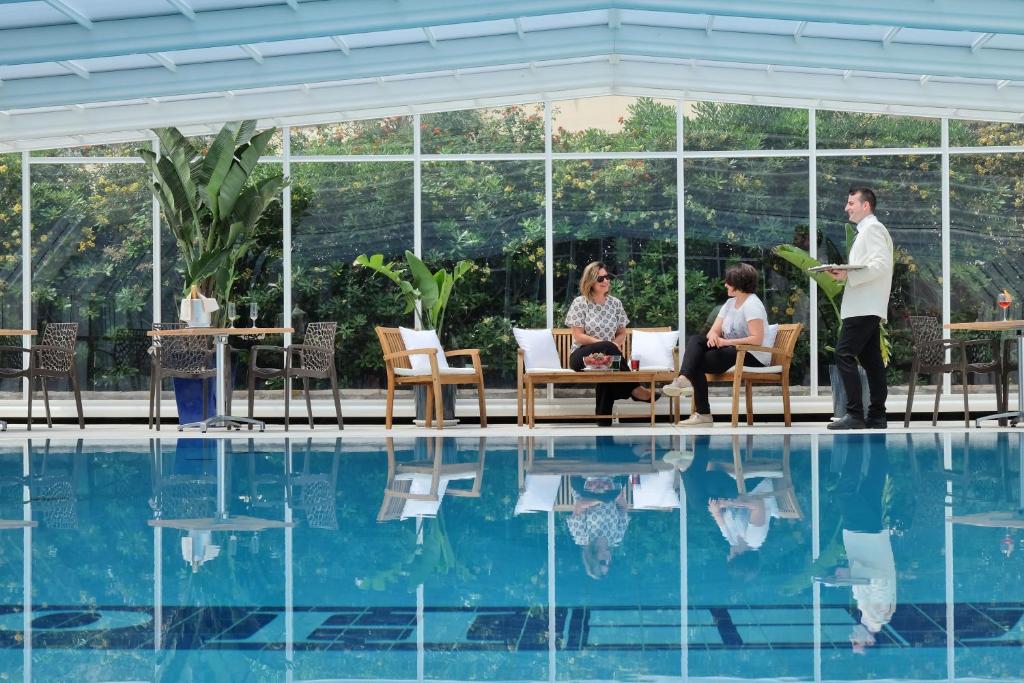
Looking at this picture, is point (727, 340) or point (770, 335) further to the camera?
point (770, 335)

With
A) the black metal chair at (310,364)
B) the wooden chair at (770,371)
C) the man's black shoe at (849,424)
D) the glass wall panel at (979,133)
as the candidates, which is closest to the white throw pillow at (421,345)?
the black metal chair at (310,364)

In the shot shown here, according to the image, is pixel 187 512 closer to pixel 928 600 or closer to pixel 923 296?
pixel 928 600

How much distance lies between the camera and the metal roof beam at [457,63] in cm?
925

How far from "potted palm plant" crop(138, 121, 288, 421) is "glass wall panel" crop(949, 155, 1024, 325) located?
6.38 meters

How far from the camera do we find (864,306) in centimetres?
771

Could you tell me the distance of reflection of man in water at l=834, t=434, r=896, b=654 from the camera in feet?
7.41

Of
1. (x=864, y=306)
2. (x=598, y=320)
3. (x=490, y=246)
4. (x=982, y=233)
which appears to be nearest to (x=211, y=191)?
(x=490, y=246)

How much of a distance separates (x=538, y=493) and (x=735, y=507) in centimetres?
75

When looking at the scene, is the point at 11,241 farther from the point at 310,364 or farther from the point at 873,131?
the point at 873,131

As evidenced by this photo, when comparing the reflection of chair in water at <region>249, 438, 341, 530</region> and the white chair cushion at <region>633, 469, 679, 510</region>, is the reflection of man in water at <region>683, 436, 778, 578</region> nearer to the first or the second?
the white chair cushion at <region>633, 469, 679, 510</region>

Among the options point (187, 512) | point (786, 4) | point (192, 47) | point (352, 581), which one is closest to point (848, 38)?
point (786, 4)

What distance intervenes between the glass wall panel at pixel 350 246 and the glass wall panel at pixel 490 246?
13.2 inches

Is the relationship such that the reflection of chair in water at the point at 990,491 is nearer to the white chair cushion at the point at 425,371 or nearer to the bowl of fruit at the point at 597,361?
the bowl of fruit at the point at 597,361

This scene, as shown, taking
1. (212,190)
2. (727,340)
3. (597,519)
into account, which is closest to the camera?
(597,519)
